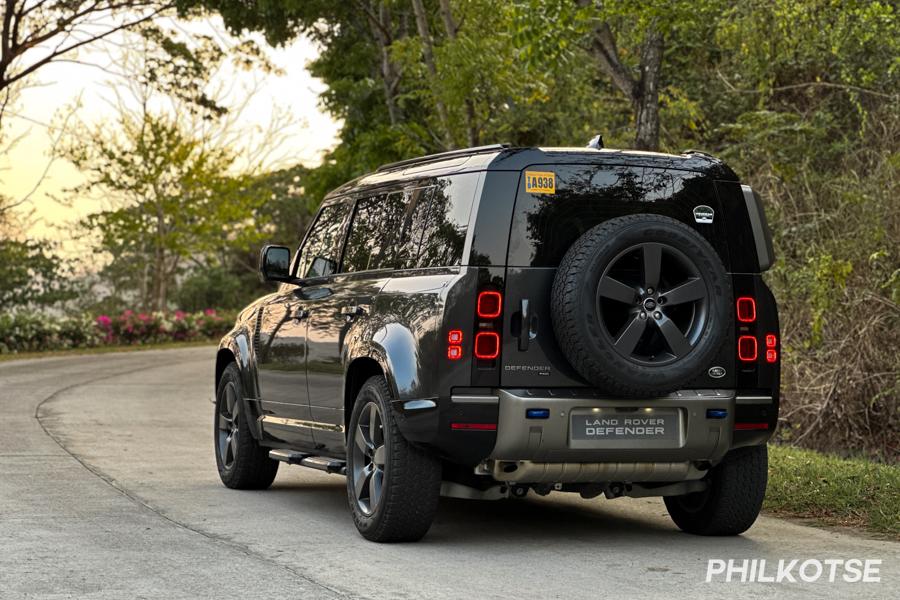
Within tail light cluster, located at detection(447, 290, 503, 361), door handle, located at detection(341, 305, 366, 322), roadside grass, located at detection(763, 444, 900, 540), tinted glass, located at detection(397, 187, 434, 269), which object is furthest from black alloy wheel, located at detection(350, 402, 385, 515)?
roadside grass, located at detection(763, 444, 900, 540)

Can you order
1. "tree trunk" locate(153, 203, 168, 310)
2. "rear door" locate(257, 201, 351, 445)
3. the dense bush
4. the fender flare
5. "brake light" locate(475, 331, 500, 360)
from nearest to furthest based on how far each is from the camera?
"brake light" locate(475, 331, 500, 360)
the fender flare
"rear door" locate(257, 201, 351, 445)
the dense bush
"tree trunk" locate(153, 203, 168, 310)

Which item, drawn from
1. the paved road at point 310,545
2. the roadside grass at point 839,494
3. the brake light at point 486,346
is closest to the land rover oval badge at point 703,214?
the brake light at point 486,346

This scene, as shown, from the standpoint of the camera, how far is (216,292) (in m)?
61.5

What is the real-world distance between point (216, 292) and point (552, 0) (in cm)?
4895

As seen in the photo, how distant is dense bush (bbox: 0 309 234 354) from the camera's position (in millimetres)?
33781

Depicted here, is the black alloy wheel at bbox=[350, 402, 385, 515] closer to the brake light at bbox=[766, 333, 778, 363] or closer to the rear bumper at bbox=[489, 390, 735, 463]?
the rear bumper at bbox=[489, 390, 735, 463]

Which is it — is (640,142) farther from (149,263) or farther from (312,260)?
(149,263)

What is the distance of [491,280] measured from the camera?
7.04 meters

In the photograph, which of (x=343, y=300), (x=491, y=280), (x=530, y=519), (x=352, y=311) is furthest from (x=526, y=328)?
(x=530, y=519)

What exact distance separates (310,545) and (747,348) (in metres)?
2.63

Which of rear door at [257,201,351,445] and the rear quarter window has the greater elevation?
the rear quarter window

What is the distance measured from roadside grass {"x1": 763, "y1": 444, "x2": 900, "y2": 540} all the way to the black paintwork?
1332mm

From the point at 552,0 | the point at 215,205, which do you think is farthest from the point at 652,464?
the point at 215,205

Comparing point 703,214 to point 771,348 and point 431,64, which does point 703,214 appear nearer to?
point 771,348
